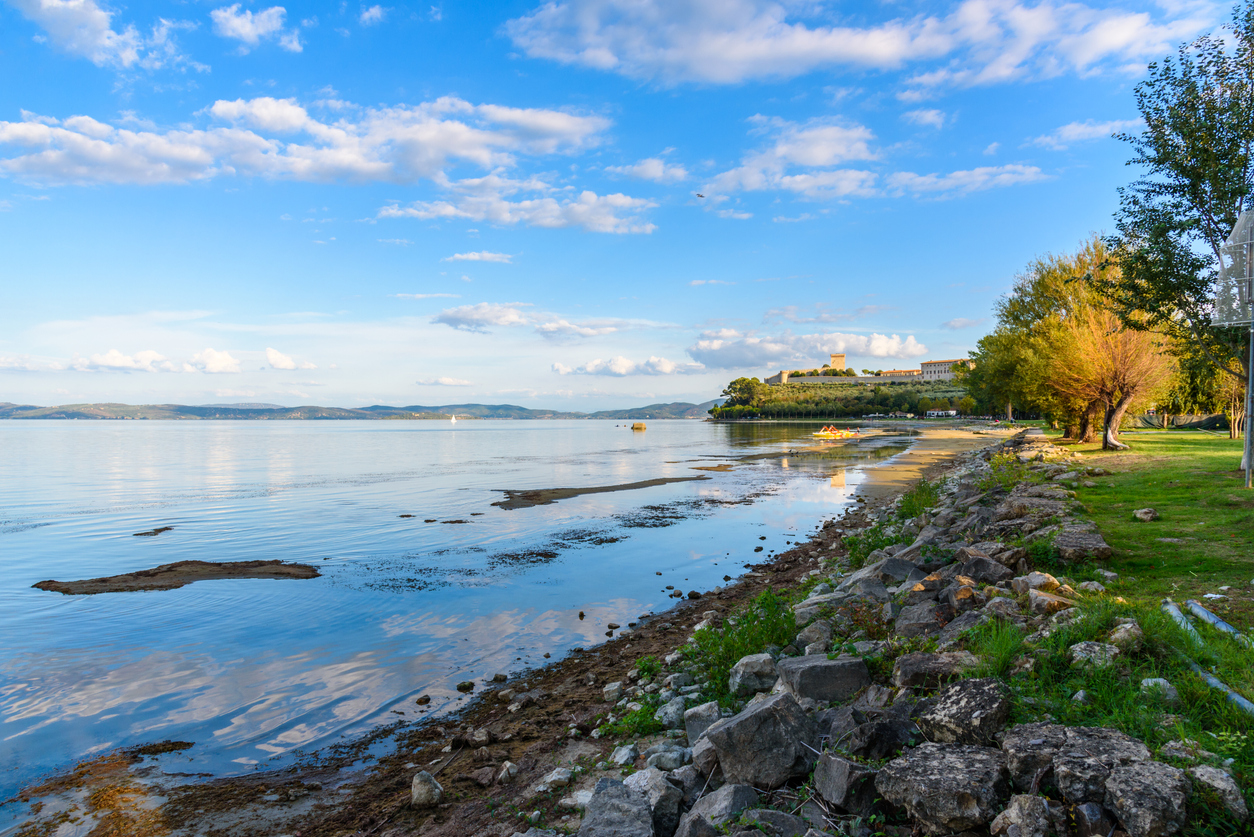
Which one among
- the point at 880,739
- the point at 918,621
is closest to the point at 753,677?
the point at 918,621

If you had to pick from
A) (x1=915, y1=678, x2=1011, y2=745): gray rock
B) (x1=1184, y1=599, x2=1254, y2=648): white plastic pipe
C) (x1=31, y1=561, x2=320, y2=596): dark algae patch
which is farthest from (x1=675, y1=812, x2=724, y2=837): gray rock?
(x1=31, y1=561, x2=320, y2=596): dark algae patch

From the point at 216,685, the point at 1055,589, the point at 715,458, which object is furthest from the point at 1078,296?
the point at 216,685

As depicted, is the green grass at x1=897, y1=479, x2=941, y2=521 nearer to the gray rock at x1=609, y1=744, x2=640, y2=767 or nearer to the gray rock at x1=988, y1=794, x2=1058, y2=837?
the gray rock at x1=609, y1=744, x2=640, y2=767

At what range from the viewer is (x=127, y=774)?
769 cm

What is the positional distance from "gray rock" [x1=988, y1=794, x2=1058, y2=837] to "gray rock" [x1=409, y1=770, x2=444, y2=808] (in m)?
5.13

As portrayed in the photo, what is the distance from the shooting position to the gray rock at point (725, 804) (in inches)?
179

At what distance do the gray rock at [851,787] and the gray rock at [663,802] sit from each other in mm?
1204

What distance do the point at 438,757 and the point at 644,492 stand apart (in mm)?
27888

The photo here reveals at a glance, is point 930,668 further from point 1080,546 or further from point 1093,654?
point 1080,546

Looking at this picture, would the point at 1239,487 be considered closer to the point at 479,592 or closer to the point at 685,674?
the point at 685,674

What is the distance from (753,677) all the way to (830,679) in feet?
4.64

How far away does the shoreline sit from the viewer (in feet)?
21.1

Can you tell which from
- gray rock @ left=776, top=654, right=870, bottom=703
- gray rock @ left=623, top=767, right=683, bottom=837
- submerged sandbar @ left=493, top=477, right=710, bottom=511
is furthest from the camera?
submerged sandbar @ left=493, top=477, right=710, bottom=511

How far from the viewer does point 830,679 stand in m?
6.25
